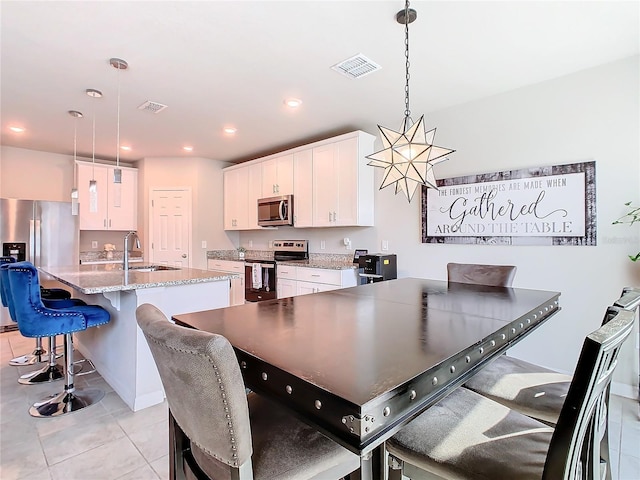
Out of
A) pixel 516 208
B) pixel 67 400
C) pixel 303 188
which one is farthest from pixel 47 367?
pixel 516 208

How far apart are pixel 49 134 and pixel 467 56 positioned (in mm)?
4894

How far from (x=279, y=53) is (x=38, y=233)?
4.33 m

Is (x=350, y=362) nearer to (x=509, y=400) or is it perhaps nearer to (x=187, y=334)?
(x=187, y=334)

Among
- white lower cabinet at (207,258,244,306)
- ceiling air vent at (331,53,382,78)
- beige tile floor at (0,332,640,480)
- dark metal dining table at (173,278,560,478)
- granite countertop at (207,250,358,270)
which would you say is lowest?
beige tile floor at (0,332,640,480)

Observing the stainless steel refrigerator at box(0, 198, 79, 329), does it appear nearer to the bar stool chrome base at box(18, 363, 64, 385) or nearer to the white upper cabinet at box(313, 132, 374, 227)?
the bar stool chrome base at box(18, 363, 64, 385)

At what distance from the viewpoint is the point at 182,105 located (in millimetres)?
3393

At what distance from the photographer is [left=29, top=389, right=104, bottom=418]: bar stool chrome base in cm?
230

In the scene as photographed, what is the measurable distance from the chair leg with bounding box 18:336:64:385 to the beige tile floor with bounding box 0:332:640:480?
0.15 meters

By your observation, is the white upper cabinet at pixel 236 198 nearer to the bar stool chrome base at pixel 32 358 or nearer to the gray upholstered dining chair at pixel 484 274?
the bar stool chrome base at pixel 32 358

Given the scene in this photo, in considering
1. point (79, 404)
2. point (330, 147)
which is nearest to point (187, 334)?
point (79, 404)

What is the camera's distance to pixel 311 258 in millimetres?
4953

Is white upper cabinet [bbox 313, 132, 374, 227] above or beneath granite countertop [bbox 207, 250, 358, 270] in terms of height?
above

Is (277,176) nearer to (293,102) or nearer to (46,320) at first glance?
(293,102)

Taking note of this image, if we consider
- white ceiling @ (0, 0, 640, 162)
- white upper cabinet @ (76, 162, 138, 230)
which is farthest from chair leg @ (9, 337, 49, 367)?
white ceiling @ (0, 0, 640, 162)
